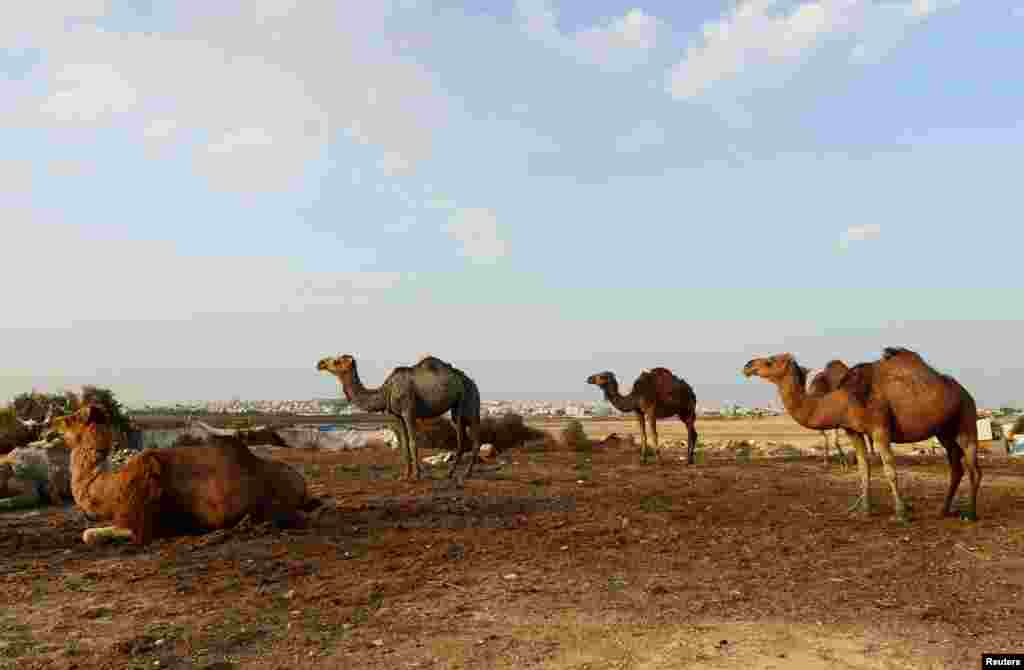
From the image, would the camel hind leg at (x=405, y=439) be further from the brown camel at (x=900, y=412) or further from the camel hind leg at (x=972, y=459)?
the camel hind leg at (x=972, y=459)

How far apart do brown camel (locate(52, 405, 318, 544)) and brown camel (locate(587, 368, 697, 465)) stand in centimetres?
1409

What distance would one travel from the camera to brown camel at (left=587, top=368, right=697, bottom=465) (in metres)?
22.1

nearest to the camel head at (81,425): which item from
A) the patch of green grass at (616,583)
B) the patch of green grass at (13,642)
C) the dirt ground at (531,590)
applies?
the dirt ground at (531,590)

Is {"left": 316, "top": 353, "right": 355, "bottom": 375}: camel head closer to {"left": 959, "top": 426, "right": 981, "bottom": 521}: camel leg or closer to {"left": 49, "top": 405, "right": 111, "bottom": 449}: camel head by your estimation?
{"left": 49, "top": 405, "right": 111, "bottom": 449}: camel head

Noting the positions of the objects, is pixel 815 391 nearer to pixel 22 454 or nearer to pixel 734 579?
pixel 734 579

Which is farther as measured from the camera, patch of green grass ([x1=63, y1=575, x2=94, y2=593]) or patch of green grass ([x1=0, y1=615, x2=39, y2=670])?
patch of green grass ([x1=63, y1=575, x2=94, y2=593])

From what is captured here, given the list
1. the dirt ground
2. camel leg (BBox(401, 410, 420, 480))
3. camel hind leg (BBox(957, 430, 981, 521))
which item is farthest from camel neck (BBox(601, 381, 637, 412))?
camel hind leg (BBox(957, 430, 981, 521))

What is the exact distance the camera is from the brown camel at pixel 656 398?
22109 mm

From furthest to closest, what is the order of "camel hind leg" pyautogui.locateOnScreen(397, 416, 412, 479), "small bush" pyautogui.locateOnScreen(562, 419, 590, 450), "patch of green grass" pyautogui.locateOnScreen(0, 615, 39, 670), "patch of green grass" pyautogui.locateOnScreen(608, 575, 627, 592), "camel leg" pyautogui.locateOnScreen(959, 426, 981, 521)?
1. "small bush" pyautogui.locateOnScreen(562, 419, 590, 450)
2. "camel hind leg" pyautogui.locateOnScreen(397, 416, 412, 479)
3. "camel leg" pyautogui.locateOnScreen(959, 426, 981, 521)
4. "patch of green grass" pyautogui.locateOnScreen(608, 575, 627, 592)
5. "patch of green grass" pyautogui.locateOnScreen(0, 615, 39, 670)

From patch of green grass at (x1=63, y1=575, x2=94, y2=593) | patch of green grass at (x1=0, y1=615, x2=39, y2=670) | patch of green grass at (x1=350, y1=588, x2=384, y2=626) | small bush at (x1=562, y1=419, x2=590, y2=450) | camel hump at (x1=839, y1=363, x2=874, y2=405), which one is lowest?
Result: small bush at (x1=562, y1=419, x2=590, y2=450)

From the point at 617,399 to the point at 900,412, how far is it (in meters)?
12.7

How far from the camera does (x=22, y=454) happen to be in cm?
1534

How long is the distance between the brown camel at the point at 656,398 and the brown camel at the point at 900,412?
36.8 feet

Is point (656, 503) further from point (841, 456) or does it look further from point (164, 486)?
point (841, 456)
